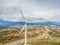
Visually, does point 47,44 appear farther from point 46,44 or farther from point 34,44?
point 34,44

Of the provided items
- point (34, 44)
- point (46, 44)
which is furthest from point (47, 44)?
point (34, 44)

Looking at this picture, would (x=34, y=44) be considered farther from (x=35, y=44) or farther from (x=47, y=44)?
(x=47, y=44)
